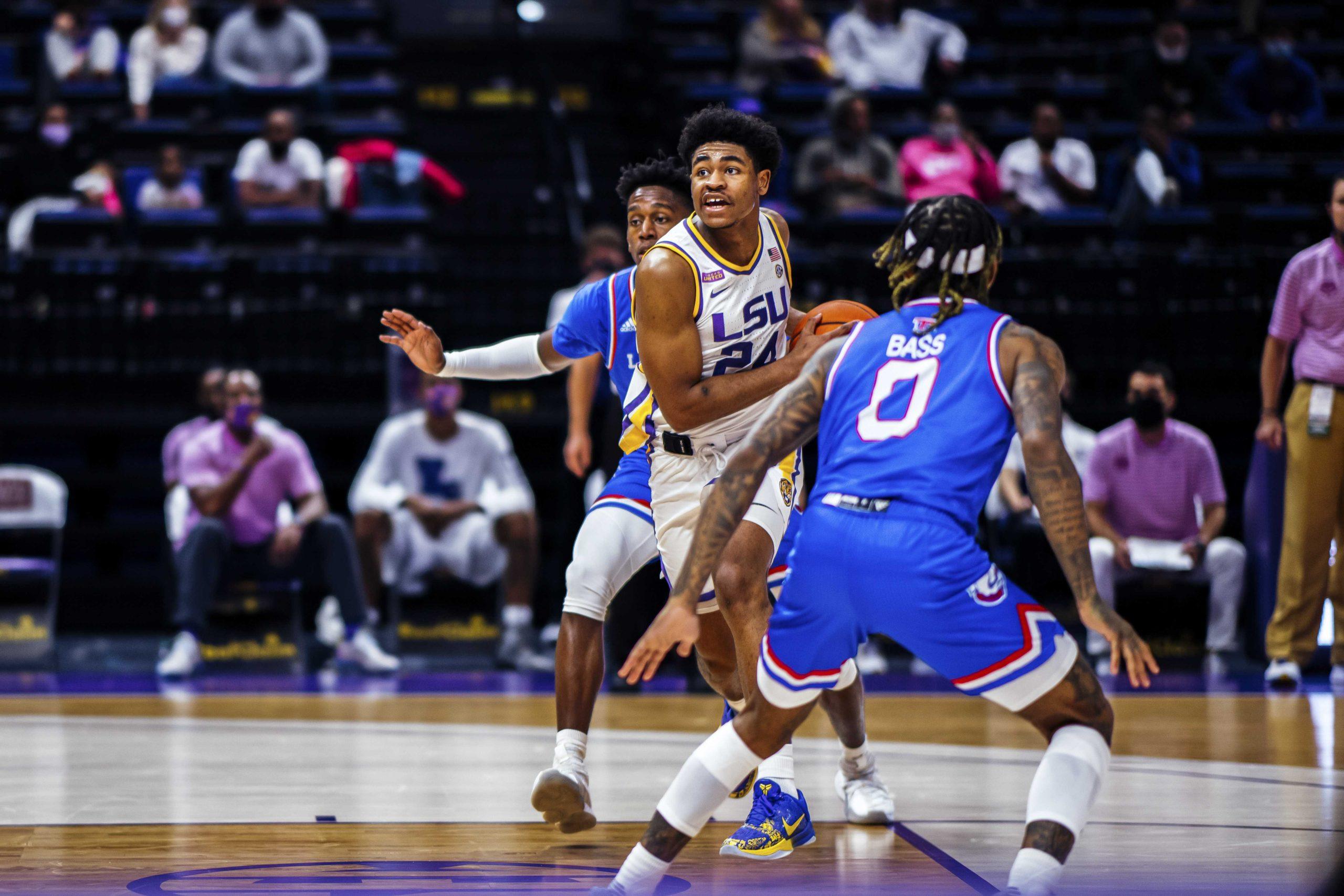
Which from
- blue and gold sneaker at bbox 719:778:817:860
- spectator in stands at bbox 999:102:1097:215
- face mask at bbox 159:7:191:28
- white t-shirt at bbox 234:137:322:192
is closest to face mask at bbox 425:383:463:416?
white t-shirt at bbox 234:137:322:192

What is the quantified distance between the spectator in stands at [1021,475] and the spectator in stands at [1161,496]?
19 cm

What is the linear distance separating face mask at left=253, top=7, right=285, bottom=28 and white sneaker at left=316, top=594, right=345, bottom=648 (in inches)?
185

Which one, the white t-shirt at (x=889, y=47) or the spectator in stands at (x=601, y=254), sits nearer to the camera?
the spectator in stands at (x=601, y=254)

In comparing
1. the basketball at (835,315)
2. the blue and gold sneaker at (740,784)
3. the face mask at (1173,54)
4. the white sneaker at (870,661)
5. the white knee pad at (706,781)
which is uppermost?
the face mask at (1173,54)

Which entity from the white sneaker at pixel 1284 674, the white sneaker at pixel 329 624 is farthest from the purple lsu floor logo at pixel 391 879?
the white sneaker at pixel 329 624

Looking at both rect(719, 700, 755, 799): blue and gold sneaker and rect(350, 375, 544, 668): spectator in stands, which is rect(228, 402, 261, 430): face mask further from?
rect(719, 700, 755, 799): blue and gold sneaker

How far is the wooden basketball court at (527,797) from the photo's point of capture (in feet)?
11.2

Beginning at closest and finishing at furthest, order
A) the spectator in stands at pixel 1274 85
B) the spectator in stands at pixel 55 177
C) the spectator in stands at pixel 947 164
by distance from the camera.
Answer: the spectator in stands at pixel 55 177 < the spectator in stands at pixel 947 164 < the spectator in stands at pixel 1274 85

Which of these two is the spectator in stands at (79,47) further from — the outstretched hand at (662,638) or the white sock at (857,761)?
the outstretched hand at (662,638)

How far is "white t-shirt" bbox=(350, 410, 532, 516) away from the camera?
8117 mm

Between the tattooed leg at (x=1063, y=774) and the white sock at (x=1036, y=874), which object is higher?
the tattooed leg at (x=1063, y=774)

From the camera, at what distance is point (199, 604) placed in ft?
25.2

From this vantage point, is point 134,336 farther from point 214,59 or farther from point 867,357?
point 867,357

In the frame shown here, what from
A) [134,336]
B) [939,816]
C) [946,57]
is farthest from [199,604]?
[946,57]
